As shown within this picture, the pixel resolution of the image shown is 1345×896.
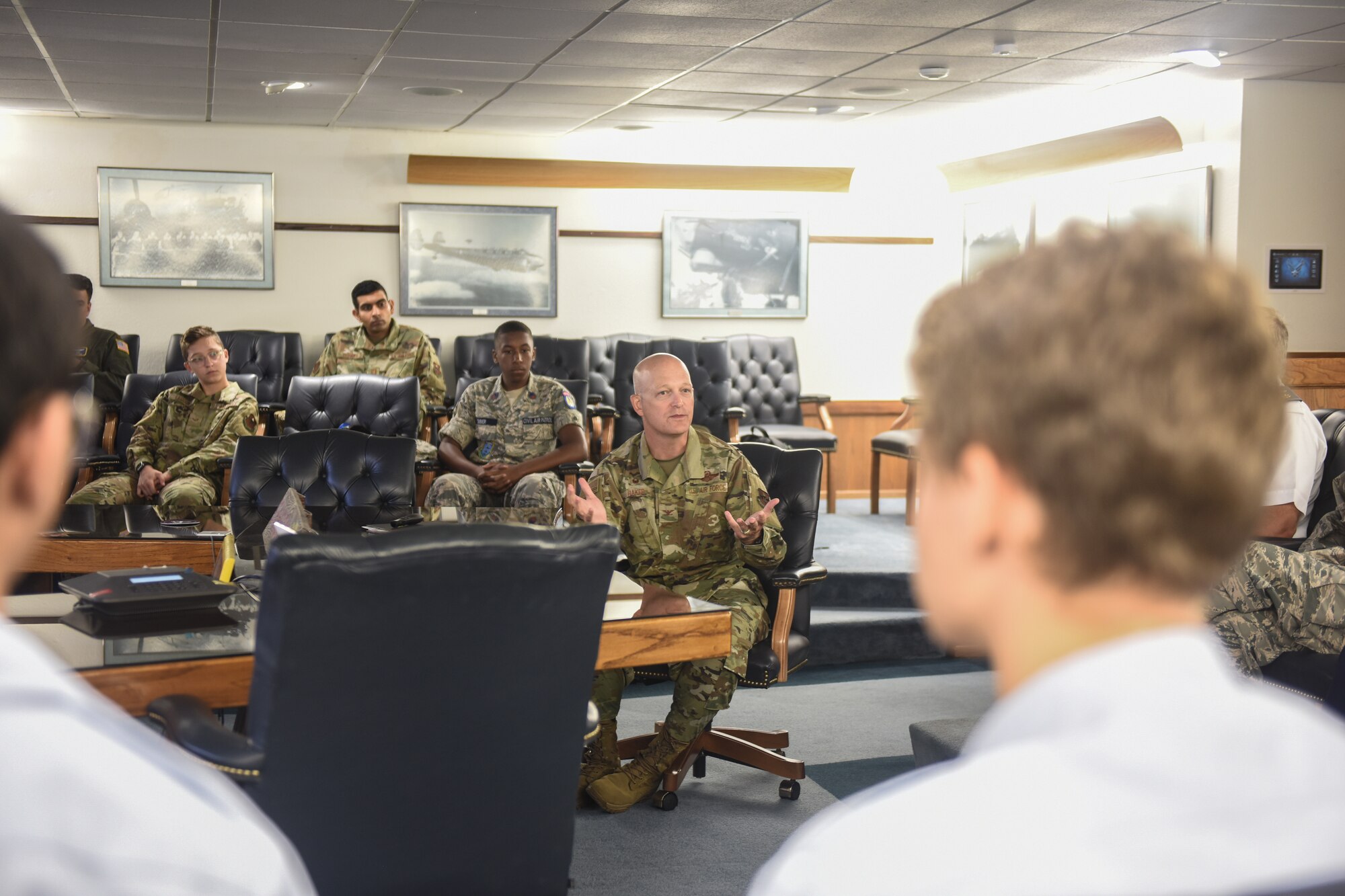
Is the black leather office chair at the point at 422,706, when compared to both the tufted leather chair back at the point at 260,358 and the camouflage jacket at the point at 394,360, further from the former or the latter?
the tufted leather chair back at the point at 260,358

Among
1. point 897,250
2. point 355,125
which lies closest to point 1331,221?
point 897,250

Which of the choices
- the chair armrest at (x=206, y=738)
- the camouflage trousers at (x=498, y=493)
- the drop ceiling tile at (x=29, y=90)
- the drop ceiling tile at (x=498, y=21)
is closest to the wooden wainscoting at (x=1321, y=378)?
the camouflage trousers at (x=498, y=493)

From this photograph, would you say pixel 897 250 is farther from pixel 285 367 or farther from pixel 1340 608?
pixel 1340 608

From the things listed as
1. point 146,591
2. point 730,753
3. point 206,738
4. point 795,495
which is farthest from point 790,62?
point 206,738

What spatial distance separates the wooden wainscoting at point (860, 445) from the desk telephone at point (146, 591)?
7.05 metres

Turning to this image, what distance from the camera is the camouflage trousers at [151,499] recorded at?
17.0 ft

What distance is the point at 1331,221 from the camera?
6.80 metres

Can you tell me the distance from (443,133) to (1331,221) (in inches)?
227

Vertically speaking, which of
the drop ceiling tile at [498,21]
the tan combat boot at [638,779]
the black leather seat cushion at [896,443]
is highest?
the drop ceiling tile at [498,21]

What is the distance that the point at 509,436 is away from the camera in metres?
5.73

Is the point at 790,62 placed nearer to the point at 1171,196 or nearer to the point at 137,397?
the point at 1171,196

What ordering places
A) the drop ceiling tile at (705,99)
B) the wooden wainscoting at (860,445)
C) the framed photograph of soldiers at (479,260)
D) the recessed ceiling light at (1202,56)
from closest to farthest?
the recessed ceiling light at (1202,56)
the drop ceiling tile at (705,99)
the framed photograph of soldiers at (479,260)
the wooden wainscoting at (860,445)

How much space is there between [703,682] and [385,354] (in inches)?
163

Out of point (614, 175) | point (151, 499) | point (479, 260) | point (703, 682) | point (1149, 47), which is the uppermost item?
point (1149, 47)
